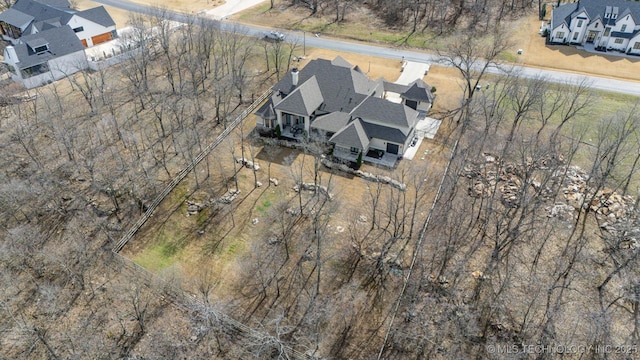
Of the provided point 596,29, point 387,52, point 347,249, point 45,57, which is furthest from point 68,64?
point 596,29

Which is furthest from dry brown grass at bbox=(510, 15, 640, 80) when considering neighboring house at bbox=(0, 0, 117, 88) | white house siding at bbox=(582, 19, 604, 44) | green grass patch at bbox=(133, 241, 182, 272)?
neighboring house at bbox=(0, 0, 117, 88)

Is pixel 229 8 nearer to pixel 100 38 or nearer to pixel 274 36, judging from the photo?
pixel 274 36

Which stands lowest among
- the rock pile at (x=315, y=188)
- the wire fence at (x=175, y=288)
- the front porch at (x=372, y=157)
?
the wire fence at (x=175, y=288)

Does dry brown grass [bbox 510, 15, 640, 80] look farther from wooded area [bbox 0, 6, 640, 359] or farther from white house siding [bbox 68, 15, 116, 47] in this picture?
white house siding [bbox 68, 15, 116, 47]

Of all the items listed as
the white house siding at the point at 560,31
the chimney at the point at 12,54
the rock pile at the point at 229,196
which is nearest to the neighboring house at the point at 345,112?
the rock pile at the point at 229,196

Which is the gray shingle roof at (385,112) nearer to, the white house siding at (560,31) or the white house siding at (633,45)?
the white house siding at (560,31)

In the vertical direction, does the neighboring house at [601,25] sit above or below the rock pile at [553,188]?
above
